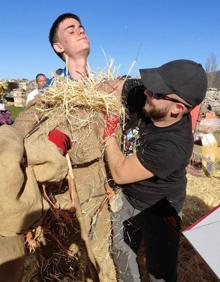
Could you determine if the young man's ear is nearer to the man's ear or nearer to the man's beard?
the man's beard

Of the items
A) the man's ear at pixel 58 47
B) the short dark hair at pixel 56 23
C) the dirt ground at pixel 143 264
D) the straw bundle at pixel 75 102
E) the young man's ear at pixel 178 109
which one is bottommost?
the dirt ground at pixel 143 264

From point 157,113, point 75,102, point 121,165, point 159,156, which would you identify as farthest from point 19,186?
point 157,113

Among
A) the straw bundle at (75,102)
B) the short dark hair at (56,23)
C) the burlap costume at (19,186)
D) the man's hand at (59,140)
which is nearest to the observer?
the burlap costume at (19,186)

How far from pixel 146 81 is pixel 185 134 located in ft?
1.47

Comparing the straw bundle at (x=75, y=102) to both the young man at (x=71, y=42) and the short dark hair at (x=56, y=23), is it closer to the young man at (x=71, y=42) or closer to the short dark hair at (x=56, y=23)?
the young man at (x=71, y=42)

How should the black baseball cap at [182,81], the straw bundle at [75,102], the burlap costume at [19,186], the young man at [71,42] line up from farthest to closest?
the young man at [71,42]
the black baseball cap at [182,81]
the straw bundle at [75,102]
the burlap costume at [19,186]

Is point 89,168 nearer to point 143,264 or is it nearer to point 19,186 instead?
point 19,186

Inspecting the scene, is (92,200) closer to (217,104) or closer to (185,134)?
(185,134)

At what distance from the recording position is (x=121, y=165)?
7.32 ft

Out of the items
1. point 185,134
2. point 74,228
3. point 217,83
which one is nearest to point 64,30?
point 185,134

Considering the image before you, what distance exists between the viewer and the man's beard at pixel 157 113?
2266mm

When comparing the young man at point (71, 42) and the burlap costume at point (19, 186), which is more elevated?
the young man at point (71, 42)

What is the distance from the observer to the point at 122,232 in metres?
2.64

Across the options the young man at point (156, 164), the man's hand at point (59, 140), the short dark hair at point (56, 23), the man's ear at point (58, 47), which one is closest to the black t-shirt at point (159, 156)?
the young man at point (156, 164)
